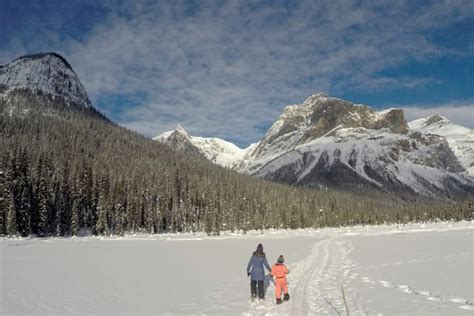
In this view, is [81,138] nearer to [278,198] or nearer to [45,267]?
[278,198]

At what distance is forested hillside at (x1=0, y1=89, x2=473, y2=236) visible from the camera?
75.4m

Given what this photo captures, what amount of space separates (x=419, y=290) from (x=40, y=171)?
76.4 meters

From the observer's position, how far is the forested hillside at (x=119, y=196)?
7544 cm

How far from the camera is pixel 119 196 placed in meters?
91.2

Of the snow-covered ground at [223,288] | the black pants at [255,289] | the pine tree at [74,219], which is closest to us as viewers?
the snow-covered ground at [223,288]

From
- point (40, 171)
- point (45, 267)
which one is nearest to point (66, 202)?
point (40, 171)

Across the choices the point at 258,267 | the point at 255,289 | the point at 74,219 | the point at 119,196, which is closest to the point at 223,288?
the point at 255,289

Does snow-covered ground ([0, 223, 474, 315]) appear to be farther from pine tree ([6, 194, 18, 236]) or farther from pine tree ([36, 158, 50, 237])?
pine tree ([36, 158, 50, 237])

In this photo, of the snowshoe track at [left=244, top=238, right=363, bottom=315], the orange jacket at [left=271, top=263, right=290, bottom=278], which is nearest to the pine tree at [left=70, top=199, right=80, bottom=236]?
the snowshoe track at [left=244, top=238, right=363, bottom=315]

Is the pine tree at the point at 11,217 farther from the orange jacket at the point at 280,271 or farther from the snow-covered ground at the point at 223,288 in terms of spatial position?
the orange jacket at the point at 280,271

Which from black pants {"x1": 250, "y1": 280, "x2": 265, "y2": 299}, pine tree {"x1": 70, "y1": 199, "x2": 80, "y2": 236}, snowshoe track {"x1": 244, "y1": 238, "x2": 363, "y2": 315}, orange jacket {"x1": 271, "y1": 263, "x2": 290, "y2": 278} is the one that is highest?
pine tree {"x1": 70, "y1": 199, "x2": 80, "y2": 236}

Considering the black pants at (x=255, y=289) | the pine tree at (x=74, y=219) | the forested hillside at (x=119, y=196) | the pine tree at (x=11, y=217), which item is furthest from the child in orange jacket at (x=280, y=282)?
the pine tree at (x=74, y=219)

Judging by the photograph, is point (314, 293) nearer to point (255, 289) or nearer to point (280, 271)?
point (280, 271)

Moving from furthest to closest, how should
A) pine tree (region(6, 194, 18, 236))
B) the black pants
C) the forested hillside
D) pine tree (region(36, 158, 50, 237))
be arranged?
the forested hillside → pine tree (region(36, 158, 50, 237)) → pine tree (region(6, 194, 18, 236)) → the black pants
